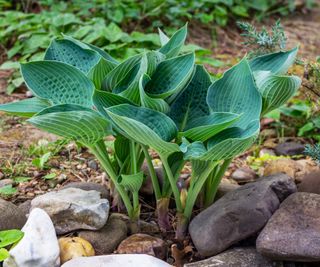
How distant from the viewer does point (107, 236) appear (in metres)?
2.07

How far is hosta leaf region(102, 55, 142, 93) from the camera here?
1973mm

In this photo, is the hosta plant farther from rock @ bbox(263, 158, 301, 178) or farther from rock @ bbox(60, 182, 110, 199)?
rock @ bbox(263, 158, 301, 178)

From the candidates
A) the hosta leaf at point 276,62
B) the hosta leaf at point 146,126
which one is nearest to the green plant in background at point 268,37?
the hosta leaf at point 276,62

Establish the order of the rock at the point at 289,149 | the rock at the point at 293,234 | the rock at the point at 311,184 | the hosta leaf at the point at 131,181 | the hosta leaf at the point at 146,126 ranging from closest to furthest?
1. the hosta leaf at the point at 146,126
2. the rock at the point at 293,234
3. the hosta leaf at the point at 131,181
4. the rock at the point at 311,184
5. the rock at the point at 289,149

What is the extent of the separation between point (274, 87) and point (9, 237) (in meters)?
0.96

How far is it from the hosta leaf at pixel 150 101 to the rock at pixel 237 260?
501mm

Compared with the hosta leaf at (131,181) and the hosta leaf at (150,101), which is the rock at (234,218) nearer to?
the hosta leaf at (131,181)

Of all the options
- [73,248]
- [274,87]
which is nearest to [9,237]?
[73,248]

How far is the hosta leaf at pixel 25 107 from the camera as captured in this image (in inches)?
76.3

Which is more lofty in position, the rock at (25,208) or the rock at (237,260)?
the rock at (25,208)

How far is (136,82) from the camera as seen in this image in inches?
73.4

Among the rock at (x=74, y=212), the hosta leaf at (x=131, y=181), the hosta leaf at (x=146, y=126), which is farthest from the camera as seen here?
the rock at (x=74, y=212)

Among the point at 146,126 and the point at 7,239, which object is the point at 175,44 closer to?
the point at 146,126

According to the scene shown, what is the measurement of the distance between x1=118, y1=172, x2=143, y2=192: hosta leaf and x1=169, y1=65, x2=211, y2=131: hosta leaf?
251 mm
